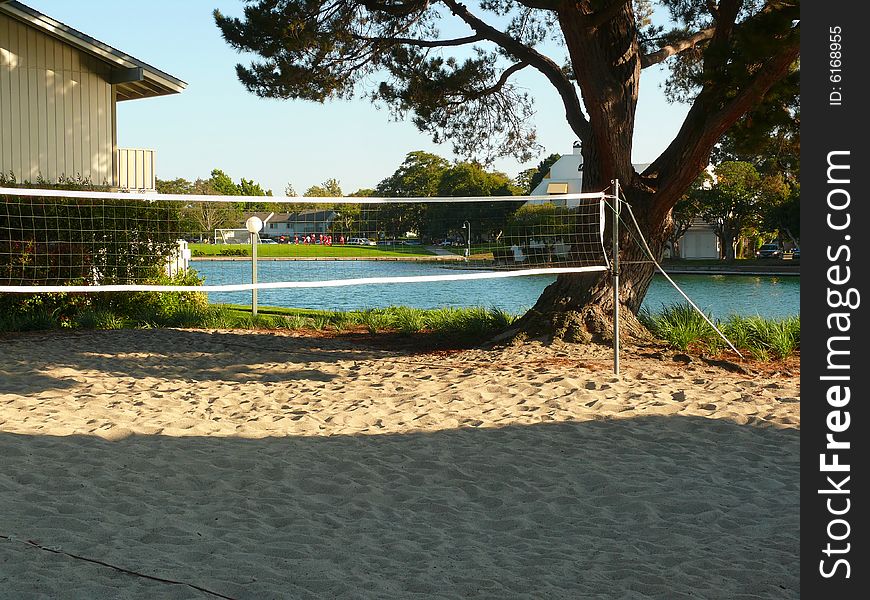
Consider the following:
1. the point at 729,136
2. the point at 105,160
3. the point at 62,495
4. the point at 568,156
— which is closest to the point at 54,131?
the point at 105,160

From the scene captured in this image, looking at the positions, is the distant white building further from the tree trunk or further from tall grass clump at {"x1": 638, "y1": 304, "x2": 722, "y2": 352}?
the tree trunk

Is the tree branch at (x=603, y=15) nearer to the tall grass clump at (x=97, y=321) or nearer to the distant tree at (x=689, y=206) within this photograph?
the tall grass clump at (x=97, y=321)

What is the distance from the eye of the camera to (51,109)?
15.8m

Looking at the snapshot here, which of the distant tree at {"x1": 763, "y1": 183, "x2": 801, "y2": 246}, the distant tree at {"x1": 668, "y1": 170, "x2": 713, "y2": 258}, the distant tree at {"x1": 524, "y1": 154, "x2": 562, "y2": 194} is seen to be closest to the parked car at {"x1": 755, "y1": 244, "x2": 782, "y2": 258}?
the distant tree at {"x1": 668, "y1": 170, "x2": 713, "y2": 258}

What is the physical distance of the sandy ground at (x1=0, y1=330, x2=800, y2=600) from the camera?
4.14m

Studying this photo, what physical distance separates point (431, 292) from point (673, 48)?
47.3 feet

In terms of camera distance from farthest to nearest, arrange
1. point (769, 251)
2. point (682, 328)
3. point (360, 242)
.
Answer: point (769, 251)
point (360, 242)
point (682, 328)

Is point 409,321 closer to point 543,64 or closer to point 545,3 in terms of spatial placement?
point 543,64

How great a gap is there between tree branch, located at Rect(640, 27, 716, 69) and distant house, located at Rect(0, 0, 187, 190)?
902 cm

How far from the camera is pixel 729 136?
12414 millimetres

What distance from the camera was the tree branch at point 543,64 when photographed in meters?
11.8

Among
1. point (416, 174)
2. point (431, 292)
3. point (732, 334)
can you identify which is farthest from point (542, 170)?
point (732, 334)

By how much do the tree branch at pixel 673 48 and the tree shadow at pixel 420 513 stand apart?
6.16 metres

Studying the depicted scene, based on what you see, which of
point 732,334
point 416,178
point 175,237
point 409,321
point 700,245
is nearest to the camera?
point 732,334
